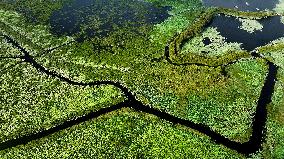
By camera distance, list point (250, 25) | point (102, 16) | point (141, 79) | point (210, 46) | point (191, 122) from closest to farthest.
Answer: point (191, 122) < point (141, 79) < point (210, 46) < point (250, 25) < point (102, 16)

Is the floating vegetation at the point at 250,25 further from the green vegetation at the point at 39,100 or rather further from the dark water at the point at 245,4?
the green vegetation at the point at 39,100

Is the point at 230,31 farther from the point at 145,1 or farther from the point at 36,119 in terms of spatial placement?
the point at 36,119

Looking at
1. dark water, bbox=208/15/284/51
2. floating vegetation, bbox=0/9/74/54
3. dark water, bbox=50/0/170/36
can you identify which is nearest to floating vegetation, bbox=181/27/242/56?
dark water, bbox=208/15/284/51

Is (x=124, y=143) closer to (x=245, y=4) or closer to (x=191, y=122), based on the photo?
(x=191, y=122)

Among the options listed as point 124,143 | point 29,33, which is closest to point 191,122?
point 124,143

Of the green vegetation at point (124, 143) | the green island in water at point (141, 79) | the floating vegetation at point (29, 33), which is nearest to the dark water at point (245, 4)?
the green island in water at point (141, 79)

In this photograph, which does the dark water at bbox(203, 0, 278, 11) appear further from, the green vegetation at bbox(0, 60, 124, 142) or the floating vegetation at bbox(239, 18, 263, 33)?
the green vegetation at bbox(0, 60, 124, 142)
